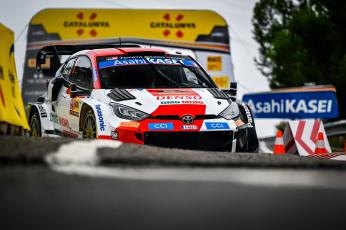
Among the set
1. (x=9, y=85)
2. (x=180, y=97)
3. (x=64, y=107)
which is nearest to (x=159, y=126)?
(x=180, y=97)

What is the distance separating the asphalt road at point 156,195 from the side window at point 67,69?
21.7 feet

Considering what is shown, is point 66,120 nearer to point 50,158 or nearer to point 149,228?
point 50,158

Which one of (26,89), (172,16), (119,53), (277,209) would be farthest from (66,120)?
(172,16)

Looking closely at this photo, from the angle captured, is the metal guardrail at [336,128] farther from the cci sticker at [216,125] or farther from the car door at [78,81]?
the cci sticker at [216,125]

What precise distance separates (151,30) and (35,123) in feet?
35.5

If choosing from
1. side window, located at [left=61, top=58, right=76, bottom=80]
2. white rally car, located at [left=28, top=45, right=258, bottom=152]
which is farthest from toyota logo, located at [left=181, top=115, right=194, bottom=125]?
side window, located at [left=61, top=58, right=76, bottom=80]

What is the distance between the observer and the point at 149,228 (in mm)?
3852

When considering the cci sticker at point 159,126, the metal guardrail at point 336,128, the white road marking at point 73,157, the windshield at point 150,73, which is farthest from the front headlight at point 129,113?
the metal guardrail at point 336,128

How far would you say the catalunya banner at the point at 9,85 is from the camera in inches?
361

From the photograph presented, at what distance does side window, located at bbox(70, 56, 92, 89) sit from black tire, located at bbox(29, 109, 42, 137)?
0.90 meters

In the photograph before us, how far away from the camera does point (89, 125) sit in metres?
9.95

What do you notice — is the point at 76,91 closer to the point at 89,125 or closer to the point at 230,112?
the point at 89,125

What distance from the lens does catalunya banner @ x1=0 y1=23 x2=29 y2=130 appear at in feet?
30.1

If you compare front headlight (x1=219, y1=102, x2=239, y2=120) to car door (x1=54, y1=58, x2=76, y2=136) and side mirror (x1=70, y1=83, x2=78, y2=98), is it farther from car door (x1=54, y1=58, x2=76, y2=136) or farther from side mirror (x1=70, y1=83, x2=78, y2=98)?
car door (x1=54, y1=58, x2=76, y2=136)
